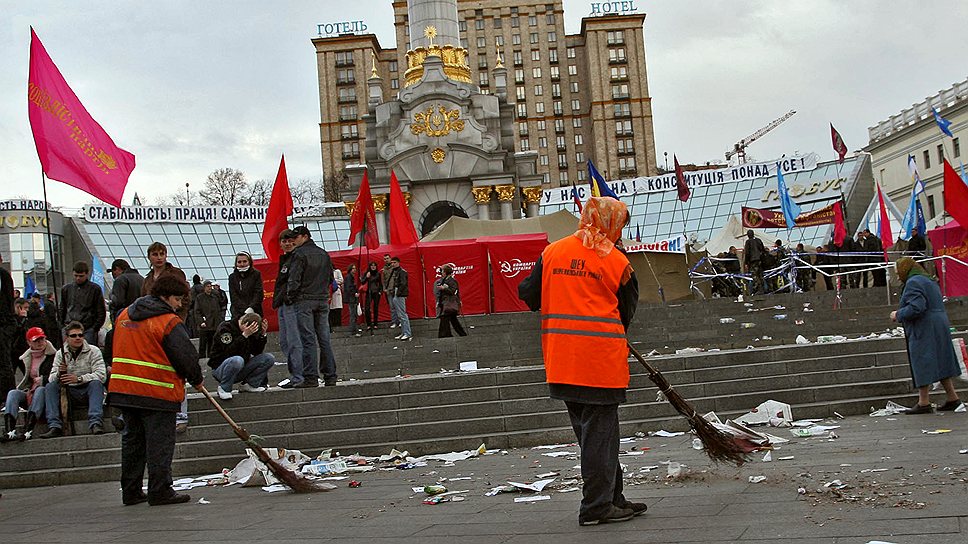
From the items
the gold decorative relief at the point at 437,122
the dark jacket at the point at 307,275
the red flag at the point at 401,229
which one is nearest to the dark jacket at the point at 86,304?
the dark jacket at the point at 307,275

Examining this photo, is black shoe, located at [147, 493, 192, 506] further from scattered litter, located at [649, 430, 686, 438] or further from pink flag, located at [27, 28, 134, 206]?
scattered litter, located at [649, 430, 686, 438]

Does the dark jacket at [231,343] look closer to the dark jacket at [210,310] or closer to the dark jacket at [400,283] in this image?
the dark jacket at [210,310]

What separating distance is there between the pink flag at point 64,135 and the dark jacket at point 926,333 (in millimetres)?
7562

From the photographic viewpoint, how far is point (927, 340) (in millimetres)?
9953

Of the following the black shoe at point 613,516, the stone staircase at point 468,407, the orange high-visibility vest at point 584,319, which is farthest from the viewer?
the stone staircase at point 468,407

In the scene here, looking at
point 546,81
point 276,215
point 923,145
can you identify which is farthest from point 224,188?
point 276,215

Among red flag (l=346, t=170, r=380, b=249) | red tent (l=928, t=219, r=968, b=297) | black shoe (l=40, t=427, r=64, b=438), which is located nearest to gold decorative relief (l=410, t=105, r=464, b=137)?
red flag (l=346, t=170, r=380, b=249)

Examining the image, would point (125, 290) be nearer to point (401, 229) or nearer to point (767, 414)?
point (767, 414)

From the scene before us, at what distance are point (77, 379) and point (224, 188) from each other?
78.2m

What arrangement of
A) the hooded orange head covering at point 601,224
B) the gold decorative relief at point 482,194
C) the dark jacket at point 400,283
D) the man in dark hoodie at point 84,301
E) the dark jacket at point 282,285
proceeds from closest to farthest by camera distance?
the hooded orange head covering at point 601,224 < the dark jacket at point 282,285 < the man in dark hoodie at point 84,301 < the dark jacket at point 400,283 < the gold decorative relief at point 482,194

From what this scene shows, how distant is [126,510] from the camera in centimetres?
763

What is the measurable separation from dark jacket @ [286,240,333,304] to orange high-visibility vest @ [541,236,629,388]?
5839 millimetres

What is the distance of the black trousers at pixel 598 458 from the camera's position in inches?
219

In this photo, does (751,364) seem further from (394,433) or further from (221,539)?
(221,539)
